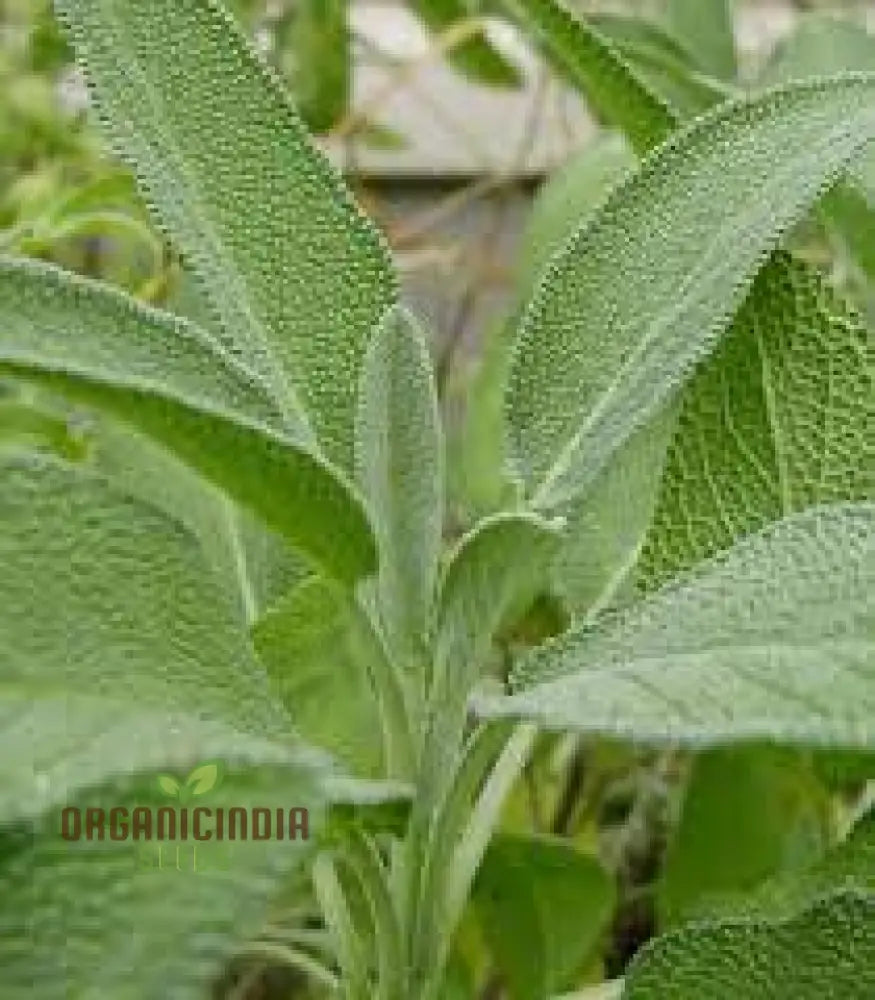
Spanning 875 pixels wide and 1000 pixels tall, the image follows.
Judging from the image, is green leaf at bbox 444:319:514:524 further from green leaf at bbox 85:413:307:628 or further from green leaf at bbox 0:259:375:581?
green leaf at bbox 0:259:375:581

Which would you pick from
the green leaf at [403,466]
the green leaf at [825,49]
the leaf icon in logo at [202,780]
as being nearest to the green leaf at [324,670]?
the green leaf at [403,466]

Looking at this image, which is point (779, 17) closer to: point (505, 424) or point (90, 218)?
point (90, 218)

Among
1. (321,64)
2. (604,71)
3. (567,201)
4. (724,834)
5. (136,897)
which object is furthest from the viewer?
(321,64)

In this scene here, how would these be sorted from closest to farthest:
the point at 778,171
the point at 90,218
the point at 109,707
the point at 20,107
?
the point at 109,707 → the point at 778,171 → the point at 90,218 → the point at 20,107

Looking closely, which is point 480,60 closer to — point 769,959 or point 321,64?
point 321,64

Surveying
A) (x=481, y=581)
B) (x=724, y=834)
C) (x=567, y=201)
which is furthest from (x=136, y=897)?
(x=567, y=201)

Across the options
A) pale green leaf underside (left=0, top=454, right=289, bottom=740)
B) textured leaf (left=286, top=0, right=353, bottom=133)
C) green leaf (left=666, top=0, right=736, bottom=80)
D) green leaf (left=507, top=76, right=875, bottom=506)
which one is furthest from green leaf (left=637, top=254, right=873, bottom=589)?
textured leaf (left=286, top=0, right=353, bottom=133)

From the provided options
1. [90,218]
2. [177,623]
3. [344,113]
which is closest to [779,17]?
[344,113]
